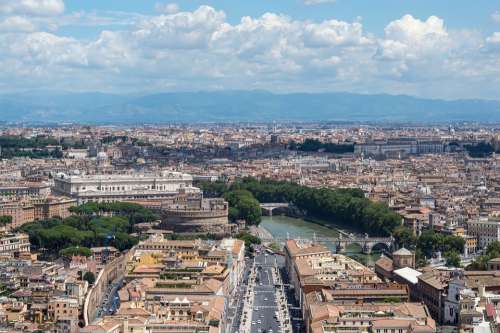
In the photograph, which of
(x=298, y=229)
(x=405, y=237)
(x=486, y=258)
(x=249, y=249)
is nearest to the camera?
(x=486, y=258)

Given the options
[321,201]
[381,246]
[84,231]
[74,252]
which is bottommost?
[381,246]

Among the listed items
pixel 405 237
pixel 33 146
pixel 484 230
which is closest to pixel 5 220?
pixel 405 237

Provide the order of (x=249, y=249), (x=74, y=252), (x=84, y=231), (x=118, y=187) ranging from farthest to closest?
(x=118, y=187) < (x=84, y=231) < (x=249, y=249) < (x=74, y=252)

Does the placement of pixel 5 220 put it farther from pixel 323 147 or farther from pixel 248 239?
pixel 323 147

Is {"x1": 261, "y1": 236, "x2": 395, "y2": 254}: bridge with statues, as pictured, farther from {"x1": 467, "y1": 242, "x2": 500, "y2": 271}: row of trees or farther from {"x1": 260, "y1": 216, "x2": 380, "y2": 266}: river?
{"x1": 467, "y1": 242, "x2": 500, "y2": 271}: row of trees

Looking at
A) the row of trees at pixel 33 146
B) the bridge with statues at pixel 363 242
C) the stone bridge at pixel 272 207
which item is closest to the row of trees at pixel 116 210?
the stone bridge at pixel 272 207

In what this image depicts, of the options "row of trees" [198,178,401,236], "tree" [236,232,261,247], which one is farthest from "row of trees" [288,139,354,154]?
"tree" [236,232,261,247]
